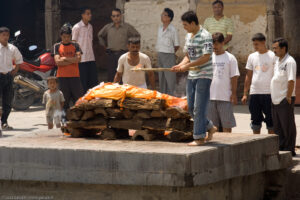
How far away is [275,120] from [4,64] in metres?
4.97

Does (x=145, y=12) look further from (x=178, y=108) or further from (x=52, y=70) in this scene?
(x=178, y=108)

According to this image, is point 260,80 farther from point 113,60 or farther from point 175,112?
point 113,60

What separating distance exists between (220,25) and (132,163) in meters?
7.46

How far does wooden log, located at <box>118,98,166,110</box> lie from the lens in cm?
779

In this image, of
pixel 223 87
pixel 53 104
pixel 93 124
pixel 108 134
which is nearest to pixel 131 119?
pixel 108 134

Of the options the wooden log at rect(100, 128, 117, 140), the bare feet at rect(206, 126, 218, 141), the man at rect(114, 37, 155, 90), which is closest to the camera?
the bare feet at rect(206, 126, 218, 141)

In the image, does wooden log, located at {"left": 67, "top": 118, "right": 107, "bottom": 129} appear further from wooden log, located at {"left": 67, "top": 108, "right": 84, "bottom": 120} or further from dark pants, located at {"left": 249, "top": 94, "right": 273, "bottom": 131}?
dark pants, located at {"left": 249, "top": 94, "right": 273, "bottom": 131}

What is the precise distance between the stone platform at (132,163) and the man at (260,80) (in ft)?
4.56

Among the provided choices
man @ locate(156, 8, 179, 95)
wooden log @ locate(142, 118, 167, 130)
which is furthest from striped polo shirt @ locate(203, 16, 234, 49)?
wooden log @ locate(142, 118, 167, 130)

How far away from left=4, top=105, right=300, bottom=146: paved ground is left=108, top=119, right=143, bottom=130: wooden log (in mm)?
3065

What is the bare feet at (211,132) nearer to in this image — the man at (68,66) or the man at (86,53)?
the man at (68,66)

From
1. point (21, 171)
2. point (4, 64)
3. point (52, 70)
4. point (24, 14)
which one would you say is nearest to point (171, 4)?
point (52, 70)

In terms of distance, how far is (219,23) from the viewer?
14.0m

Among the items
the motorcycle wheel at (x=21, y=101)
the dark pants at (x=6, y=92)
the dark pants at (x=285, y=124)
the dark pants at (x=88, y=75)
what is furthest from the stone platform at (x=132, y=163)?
the motorcycle wheel at (x=21, y=101)
